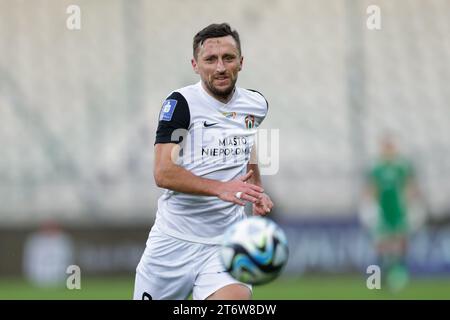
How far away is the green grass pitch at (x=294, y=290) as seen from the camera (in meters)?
13.1

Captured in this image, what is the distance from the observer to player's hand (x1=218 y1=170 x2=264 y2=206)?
635cm

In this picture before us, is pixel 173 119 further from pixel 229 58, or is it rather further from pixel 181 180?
pixel 229 58

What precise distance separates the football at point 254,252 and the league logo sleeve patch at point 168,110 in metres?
0.92

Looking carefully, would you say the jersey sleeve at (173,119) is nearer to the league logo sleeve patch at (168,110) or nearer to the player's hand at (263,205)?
the league logo sleeve patch at (168,110)

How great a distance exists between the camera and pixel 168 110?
22.0ft

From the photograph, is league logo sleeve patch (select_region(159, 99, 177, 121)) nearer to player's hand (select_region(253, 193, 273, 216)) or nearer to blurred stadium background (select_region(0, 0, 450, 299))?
player's hand (select_region(253, 193, 273, 216))

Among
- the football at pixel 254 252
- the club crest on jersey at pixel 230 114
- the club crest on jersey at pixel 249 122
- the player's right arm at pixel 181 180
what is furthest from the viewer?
the club crest on jersey at pixel 249 122

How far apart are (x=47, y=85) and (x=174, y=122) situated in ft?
42.6

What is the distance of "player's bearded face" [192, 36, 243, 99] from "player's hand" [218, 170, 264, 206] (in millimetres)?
782

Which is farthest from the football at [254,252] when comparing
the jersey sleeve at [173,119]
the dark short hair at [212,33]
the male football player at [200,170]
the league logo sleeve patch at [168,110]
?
the dark short hair at [212,33]

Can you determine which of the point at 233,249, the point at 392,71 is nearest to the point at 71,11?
the point at 392,71

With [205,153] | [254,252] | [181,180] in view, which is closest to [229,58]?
[205,153]
